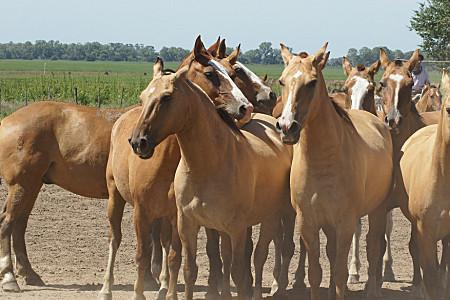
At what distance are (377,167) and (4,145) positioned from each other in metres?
3.93

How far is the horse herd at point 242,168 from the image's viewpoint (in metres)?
7.11

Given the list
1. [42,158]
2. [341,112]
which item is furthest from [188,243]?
[42,158]

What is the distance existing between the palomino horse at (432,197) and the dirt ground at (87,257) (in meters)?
1.45

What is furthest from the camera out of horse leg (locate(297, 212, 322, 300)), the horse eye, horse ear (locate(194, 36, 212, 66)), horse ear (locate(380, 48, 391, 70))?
horse ear (locate(380, 48, 391, 70))

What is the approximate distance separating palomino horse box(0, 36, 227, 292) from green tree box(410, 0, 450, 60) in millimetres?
26928

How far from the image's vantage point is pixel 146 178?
7750mm

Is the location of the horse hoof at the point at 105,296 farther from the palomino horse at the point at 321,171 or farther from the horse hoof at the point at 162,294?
the palomino horse at the point at 321,171

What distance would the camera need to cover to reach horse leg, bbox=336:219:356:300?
23.7 feet

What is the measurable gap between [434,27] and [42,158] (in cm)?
2797

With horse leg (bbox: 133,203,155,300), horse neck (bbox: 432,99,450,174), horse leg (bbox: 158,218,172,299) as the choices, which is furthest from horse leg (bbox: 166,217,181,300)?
horse neck (bbox: 432,99,450,174)

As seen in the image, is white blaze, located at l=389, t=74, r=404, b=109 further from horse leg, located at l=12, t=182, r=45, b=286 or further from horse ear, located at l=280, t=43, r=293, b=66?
horse leg, located at l=12, t=182, r=45, b=286

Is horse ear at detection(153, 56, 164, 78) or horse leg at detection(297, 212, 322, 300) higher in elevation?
horse ear at detection(153, 56, 164, 78)

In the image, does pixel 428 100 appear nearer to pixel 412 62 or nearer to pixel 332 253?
pixel 412 62

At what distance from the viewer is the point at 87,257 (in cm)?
1050
